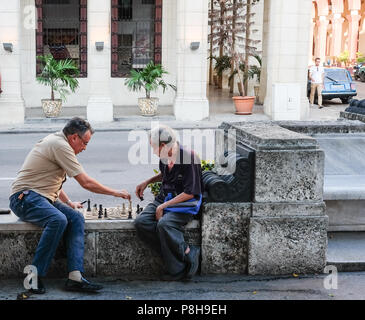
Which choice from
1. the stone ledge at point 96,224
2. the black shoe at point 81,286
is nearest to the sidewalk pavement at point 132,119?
the stone ledge at point 96,224

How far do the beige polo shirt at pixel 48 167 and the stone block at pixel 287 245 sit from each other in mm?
1782

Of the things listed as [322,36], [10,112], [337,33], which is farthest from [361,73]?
[10,112]

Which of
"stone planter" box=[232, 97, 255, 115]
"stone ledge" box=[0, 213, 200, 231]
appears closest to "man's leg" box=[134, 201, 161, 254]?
"stone ledge" box=[0, 213, 200, 231]

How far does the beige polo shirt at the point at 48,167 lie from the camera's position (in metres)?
6.07

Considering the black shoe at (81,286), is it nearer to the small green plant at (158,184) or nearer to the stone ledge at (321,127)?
the small green plant at (158,184)

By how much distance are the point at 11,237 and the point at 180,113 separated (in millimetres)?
15802

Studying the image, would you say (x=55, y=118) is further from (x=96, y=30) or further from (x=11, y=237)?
(x=11, y=237)

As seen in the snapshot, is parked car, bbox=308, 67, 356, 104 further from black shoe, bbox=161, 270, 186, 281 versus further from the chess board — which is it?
black shoe, bbox=161, 270, 186, 281

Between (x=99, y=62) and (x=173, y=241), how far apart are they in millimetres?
15859

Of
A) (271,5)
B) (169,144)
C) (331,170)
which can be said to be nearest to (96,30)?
(271,5)

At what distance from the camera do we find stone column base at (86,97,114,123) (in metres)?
21.3

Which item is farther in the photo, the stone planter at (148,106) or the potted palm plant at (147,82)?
the stone planter at (148,106)

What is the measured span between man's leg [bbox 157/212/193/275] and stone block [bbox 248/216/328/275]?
2.18 ft

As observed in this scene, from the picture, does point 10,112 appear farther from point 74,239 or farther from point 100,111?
point 74,239
